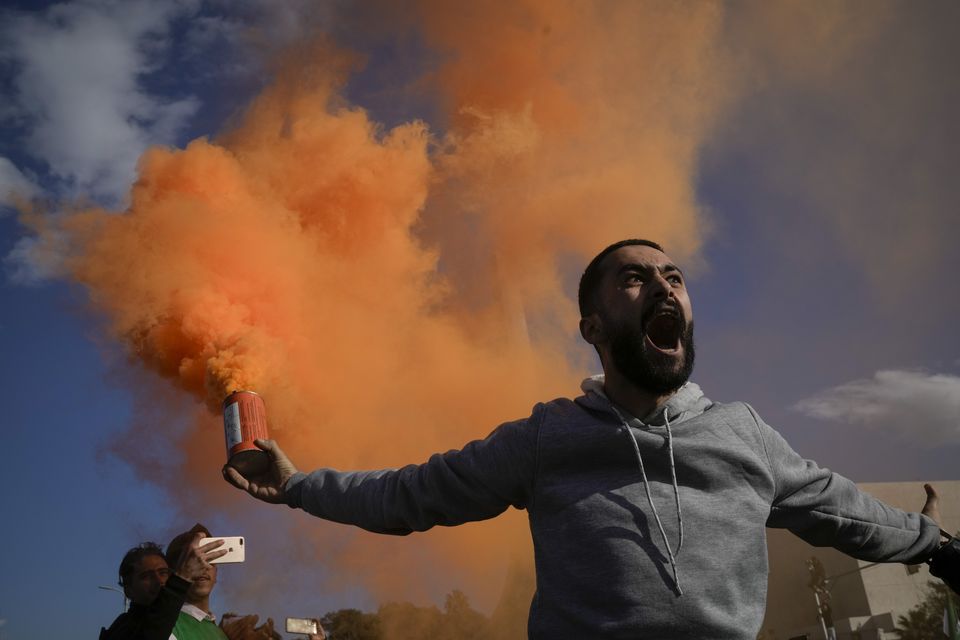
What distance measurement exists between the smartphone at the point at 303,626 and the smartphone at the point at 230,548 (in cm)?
298

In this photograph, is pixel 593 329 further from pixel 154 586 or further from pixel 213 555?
pixel 154 586

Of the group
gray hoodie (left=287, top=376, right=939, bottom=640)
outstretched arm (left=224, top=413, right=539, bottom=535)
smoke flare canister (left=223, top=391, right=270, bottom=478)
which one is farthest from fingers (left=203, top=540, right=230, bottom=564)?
outstretched arm (left=224, top=413, right=539, bottom=535)

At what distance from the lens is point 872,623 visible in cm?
5397

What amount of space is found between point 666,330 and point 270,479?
5.41 ft

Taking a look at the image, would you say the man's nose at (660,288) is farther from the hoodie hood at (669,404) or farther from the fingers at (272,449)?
the fingers at (272,449)

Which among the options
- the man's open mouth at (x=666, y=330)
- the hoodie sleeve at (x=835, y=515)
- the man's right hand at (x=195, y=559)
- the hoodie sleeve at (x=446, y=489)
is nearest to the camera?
the hoodie sleeve at (x=446, y=489)

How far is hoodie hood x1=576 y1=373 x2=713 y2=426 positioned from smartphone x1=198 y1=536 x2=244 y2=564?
3.47m

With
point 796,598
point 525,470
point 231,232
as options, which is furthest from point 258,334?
point 796,598

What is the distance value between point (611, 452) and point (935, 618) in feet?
167

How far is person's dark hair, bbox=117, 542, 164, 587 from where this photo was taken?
211 inches

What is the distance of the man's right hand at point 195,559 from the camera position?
4738 millimetres

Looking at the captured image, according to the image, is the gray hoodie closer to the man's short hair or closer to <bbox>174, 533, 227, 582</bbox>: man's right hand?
<bbox>174, 533, 227, 582</bbox>: man's right hand

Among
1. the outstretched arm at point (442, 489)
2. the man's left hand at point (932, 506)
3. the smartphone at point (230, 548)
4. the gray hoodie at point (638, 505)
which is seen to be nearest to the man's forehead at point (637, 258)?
the gray hoodie at point (638, 505)

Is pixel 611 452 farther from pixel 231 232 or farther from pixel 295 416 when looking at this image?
pixel 295 416
